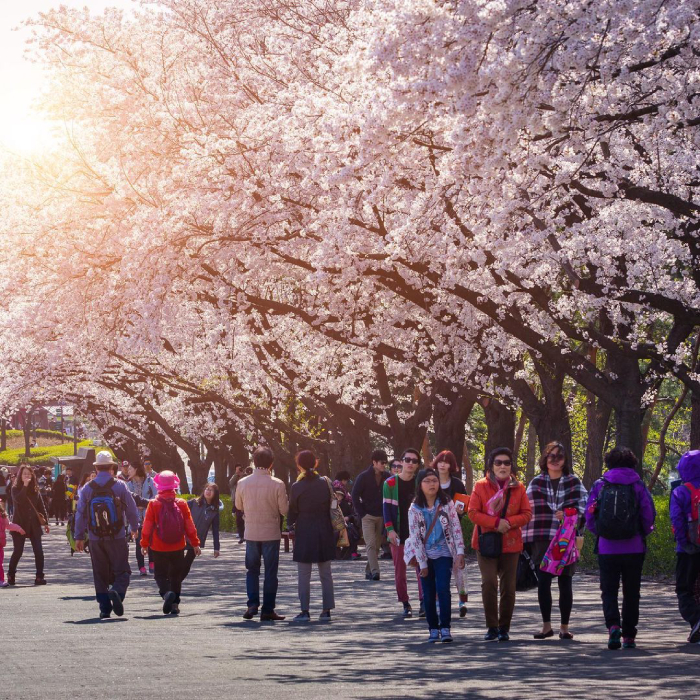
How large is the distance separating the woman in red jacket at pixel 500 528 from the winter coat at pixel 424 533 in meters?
0.19

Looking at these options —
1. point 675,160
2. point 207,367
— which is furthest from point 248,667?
point 207,367

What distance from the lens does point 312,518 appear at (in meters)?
15.2

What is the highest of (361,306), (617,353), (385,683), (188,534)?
(361,306)

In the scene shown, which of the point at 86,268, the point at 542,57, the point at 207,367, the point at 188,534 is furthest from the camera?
the point at 207,367

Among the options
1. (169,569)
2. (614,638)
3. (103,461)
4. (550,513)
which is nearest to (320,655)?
(614,638)

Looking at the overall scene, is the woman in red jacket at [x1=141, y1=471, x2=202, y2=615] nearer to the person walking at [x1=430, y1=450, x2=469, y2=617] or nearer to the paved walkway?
the paved walkway

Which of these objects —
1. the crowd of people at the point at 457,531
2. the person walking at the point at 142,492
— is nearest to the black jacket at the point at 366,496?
the crowd of people at the point at 457,531

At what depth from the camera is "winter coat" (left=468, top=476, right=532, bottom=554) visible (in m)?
12.5

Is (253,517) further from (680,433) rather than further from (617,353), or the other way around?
(680,433)

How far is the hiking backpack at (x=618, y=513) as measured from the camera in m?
11.7

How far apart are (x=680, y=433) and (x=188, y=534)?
42705 mm

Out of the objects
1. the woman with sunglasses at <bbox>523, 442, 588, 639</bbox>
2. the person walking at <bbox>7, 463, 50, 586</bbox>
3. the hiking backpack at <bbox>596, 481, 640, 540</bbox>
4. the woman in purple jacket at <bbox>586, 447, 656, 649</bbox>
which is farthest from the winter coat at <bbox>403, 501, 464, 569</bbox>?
the person walking at <bbox>7, 463, 50, 586</bbox>

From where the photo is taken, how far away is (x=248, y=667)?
10.6 meters

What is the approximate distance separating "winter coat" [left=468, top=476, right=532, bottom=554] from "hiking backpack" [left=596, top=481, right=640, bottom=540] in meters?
0.85
